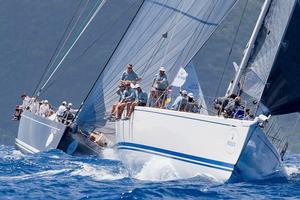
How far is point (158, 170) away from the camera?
1533 centimetres

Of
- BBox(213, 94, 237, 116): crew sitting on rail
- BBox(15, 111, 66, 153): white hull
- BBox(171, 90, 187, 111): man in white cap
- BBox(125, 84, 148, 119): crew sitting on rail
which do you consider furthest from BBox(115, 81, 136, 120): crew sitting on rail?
BBox(15, 111, 66, 153): white hull

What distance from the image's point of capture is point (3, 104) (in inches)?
3073

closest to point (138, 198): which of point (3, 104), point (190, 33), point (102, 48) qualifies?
point (190, 33)

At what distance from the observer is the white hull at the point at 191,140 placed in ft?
47.0

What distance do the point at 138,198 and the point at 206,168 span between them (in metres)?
A: 2.10

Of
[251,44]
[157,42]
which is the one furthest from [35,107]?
[251,44]

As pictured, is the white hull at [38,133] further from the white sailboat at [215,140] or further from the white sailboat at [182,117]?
the white sailboat at [215,140]

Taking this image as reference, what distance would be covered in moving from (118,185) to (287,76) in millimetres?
3741

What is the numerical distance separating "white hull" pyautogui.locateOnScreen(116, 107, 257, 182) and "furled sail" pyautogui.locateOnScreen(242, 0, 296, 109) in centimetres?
163

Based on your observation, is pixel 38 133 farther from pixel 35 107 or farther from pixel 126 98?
pixel 126 98

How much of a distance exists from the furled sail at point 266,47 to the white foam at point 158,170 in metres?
1.84

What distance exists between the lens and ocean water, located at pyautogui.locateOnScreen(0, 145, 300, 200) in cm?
1325

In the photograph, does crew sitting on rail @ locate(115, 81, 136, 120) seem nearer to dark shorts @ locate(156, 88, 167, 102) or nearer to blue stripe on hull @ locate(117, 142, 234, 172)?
dark shorts @ locate(156, 88, 167, 102)

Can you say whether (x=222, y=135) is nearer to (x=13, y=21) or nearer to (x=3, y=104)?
(x=3, y=104)
